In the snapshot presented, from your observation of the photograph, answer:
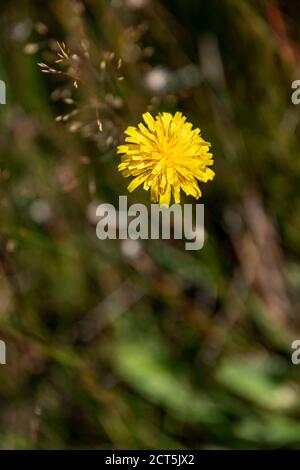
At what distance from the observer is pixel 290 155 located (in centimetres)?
117

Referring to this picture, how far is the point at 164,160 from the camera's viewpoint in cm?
84

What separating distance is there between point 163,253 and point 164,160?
1.43 feet

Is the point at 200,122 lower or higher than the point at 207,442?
higher

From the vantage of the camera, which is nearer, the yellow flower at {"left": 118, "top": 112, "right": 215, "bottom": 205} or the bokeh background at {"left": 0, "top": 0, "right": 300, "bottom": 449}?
the yellow flower at {"left": 118, "top": 112, "right": 215, "bottom": 205}

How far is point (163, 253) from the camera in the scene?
1.25 meters

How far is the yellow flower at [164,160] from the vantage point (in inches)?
33.0

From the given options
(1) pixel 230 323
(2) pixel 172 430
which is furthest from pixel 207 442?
(1) pixel 230 323

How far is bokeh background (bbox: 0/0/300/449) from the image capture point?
45.0 inches

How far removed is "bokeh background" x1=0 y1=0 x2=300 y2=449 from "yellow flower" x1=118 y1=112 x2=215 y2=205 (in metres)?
0.23

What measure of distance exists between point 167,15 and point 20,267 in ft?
1.94

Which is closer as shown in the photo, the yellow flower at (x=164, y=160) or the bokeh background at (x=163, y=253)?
the yellow flower at (x=164, y=160)

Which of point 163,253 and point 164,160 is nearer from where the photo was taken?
point 164,160

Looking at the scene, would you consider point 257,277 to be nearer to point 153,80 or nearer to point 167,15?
point 153,80

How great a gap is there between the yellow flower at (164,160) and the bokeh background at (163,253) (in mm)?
227
